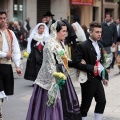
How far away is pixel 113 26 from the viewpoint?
46.7ft

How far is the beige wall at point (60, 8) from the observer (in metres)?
33.2

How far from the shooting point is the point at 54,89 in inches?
228

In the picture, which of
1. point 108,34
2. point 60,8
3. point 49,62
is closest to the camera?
point 49,62

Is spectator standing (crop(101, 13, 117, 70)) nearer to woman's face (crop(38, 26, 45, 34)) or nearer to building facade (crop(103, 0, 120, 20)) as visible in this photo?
woman's face (crop(38, 26, 45, 34))

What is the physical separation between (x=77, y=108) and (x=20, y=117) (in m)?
1.84

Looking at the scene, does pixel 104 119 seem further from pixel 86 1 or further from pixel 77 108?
pixel 86 1

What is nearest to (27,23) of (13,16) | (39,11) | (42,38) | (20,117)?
(13,16)

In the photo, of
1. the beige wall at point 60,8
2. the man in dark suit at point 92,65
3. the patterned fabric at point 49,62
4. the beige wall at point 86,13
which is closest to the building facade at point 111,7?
the beige wall at point 86,13

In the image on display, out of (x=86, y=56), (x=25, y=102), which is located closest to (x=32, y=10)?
(x=25, y=102)

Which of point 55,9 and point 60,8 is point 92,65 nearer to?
point 60,8

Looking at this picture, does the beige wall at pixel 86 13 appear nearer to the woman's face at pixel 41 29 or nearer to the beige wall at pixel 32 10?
the beige wall at pixel 32 10

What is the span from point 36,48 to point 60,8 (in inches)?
872

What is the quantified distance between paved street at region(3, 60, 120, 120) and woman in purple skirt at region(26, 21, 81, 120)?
0.83m

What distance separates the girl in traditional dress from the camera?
1116 centimetres
